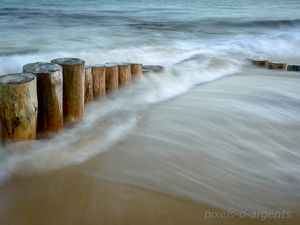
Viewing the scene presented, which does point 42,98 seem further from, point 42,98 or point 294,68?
point 294,68

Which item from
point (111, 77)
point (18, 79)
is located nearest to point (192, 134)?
point (111, 77)

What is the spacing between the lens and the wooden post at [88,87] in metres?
4.38

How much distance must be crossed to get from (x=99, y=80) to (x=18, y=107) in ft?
5.58

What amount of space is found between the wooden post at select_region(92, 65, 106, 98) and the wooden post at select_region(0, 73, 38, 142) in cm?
142

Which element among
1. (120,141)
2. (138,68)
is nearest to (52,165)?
(120,141)

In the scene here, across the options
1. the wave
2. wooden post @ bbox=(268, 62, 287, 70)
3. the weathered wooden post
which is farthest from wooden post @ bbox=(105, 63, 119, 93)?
wooden post @ bbox=(268, 62, 287, 70)

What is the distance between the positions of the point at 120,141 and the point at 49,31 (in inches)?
378

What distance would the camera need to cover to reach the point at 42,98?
3.45m

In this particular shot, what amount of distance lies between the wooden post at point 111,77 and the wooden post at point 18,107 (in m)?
1.77

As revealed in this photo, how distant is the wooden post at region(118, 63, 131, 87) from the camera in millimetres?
5207

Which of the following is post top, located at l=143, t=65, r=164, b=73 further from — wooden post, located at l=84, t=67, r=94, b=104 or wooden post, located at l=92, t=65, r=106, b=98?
wooden post, located at l=84, t=67, r=94, b=104

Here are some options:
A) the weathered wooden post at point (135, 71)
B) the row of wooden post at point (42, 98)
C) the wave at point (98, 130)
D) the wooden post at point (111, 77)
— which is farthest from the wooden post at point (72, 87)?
the weathered wooden post at point (135, 71)

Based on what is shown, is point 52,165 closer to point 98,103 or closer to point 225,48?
point 98,103

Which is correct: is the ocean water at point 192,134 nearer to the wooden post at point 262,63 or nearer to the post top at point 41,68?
the wooden post at point 262,63
